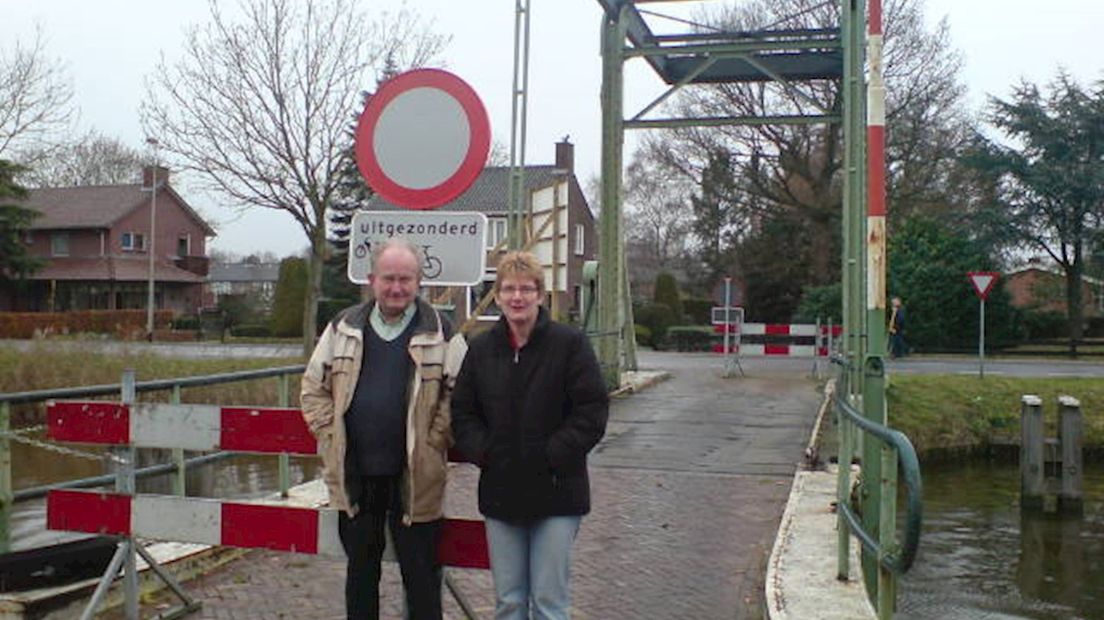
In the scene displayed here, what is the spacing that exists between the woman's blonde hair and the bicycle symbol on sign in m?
0.86

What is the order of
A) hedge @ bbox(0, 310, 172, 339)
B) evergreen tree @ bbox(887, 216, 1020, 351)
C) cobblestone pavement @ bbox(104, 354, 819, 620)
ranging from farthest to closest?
1. hedge @ bbox(0, 310, 172, 339)
2. evergreen tree @ bbox(887, 216, 1020, 351)
3. cobblestone pavement @ bbox(104, 354, 819, 620)

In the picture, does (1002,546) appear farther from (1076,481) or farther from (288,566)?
(288,566)

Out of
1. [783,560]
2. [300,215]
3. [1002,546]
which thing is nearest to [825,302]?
[300,215]

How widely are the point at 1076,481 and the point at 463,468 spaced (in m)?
7.40

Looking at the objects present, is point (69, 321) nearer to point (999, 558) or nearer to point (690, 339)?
point (690, 339)

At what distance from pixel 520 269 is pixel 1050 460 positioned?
11.2m

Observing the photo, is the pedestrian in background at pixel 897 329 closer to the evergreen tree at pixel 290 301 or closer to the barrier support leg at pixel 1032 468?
the barrier support leg at pixel 1032 468

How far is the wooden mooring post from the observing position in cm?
1228

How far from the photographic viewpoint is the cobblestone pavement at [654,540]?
5645 millimetres

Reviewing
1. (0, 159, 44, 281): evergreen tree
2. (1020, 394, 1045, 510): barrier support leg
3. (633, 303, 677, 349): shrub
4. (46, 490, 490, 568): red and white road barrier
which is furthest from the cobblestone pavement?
(0, 159, 44, 281): evergreen tree

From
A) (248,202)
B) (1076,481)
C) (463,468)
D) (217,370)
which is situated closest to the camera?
(463,468)

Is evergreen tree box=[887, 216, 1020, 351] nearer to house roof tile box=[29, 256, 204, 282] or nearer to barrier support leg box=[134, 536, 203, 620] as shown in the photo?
barrier support leg box=[134, 536, 203, 620]

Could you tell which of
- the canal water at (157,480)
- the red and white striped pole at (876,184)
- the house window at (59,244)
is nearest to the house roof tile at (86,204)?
the house window at (59,244)

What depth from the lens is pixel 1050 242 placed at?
35.9 m
